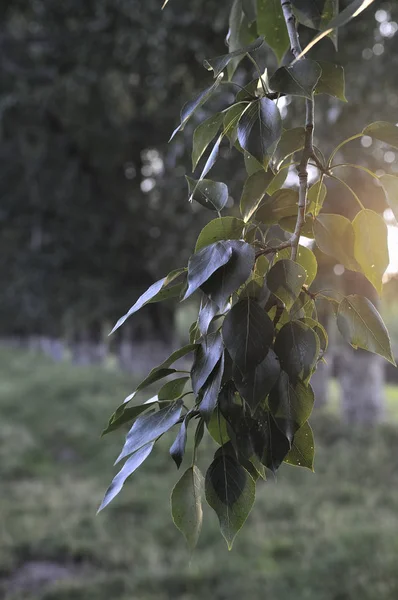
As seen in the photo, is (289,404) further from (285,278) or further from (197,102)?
(197,102)

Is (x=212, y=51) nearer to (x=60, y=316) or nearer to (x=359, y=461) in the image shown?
(x=359, y=461)

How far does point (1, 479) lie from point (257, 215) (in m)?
6.38

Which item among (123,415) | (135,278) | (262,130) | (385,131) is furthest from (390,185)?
(135,278)

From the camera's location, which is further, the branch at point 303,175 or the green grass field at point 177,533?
the green grass field at point 177,533

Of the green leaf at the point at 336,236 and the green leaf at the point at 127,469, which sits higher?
the green leaf at the point at 336,236

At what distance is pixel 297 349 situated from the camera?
66 centimetres

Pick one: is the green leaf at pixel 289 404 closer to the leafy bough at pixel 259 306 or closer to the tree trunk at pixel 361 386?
the leafy bough at pixel 259 306

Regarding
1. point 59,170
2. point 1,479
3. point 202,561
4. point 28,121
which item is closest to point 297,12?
point 202,561

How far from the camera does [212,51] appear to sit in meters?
4.04

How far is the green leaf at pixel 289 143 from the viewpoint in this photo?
73 cm

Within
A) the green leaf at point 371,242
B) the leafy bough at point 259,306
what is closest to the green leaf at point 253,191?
the leafy bough at point 259,306

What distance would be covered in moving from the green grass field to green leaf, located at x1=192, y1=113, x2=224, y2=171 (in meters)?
3.48

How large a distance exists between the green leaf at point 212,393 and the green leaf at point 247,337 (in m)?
0.04

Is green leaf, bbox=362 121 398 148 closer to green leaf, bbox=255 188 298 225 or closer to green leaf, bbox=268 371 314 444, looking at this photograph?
green leaf, bbox=255 188 298 225
